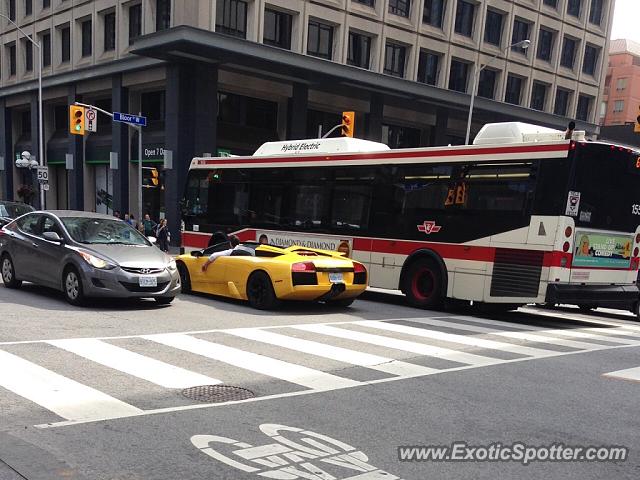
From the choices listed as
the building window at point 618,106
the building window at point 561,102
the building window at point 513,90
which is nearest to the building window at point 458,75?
the building window at point 513,90

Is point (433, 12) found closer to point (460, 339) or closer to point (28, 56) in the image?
point (28, 56)

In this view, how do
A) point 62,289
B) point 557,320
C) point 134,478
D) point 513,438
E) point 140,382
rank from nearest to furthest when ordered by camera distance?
1. point 134,478
2. point 513,438
3. point 140,382
4. point 62,289
5. point 557,320

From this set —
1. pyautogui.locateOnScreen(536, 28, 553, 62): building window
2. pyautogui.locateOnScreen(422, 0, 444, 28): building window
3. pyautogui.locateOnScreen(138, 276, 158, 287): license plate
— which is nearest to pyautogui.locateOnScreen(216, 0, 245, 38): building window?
pyautogui.locateOnScreen(422, 0, 444, 28): building window

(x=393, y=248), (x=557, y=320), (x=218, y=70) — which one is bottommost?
(x=557, y=320)

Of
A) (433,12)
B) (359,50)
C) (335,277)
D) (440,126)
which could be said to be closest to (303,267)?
(335,277)

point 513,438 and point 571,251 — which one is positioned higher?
point 571,251

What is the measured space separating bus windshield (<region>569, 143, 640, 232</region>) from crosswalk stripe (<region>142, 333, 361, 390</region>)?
662cm

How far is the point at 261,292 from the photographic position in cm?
1118

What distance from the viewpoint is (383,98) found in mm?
A: 36094

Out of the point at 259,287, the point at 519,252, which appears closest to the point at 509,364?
the point at 519,252

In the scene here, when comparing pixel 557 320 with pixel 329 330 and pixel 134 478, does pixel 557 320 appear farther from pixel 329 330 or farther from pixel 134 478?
pixel 134 478

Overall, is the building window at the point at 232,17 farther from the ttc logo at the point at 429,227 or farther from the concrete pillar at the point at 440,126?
the ttc logo at the point at 429,227

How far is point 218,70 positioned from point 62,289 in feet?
71.1

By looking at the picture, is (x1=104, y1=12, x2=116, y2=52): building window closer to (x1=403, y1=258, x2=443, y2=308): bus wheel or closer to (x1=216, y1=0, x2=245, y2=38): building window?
(x1=216, y1=0, x2=245, y2=38): building window
